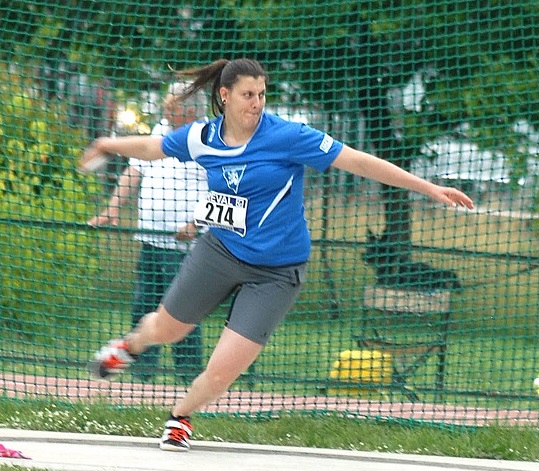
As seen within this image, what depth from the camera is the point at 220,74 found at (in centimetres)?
522

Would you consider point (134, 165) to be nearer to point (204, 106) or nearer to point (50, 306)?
point (204, 106)

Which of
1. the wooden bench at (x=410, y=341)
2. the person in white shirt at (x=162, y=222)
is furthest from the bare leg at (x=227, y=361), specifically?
the wooden bench at (x=410, y=341)

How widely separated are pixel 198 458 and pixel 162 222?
2125 millimetres

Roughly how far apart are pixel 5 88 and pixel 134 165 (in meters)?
1.44

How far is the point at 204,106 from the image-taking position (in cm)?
727

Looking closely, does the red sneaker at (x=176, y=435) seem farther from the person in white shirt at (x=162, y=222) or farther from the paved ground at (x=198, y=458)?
the person in white shirt at (x=162, y=222)

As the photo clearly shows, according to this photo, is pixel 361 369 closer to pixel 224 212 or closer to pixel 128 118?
pixel 224 212

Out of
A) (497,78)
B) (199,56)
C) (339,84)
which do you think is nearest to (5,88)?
(199,56)

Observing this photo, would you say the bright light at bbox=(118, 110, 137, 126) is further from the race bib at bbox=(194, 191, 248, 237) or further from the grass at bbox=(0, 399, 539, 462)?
the race bib at bbox=(194, 191, 248, 237)

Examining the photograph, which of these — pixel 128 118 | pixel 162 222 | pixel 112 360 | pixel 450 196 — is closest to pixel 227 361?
pixel 112 360

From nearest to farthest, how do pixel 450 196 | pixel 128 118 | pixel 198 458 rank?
pixel 450 196
pixel 198 458
pixel 128 118

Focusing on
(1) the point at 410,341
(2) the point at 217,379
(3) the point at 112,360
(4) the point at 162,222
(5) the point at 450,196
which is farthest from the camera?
(1) the point at 410,341

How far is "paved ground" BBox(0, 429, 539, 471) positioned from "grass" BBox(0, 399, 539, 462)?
0.13 metres

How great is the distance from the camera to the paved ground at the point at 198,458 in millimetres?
5027
